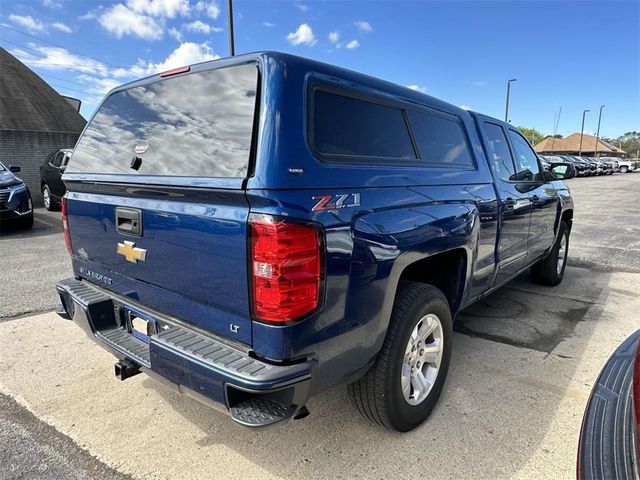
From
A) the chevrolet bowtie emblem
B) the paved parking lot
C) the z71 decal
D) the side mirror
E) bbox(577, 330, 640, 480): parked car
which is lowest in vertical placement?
the paved parking lot

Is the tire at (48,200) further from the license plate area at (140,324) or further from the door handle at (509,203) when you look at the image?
the door handle at (509,203)

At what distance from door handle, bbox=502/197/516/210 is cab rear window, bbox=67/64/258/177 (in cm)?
249

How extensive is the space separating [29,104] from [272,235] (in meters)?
24.0

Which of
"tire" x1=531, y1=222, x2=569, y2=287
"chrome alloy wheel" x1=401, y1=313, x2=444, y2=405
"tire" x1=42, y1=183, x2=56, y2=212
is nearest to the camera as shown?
"chrome alloy wheel" x1=401, y1=313, x2=444, y2=405

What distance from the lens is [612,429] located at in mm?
1651

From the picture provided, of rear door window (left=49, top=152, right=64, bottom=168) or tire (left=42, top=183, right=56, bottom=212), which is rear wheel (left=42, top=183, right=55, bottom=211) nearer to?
tire (left=42, top=183, right=56, bottom=212)

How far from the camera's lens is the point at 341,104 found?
88.9 inches

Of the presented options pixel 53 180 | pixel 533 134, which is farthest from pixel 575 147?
pixel 53 180

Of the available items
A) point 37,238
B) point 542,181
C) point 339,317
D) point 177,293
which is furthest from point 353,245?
point 37,238

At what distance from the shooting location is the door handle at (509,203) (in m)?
3.64

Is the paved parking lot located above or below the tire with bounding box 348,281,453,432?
below

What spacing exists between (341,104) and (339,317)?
108cm

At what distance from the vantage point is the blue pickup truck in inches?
73.2

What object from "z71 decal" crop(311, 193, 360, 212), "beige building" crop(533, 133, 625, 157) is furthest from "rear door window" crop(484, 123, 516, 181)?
"beige building" crop(533, 133, 625, 157)
